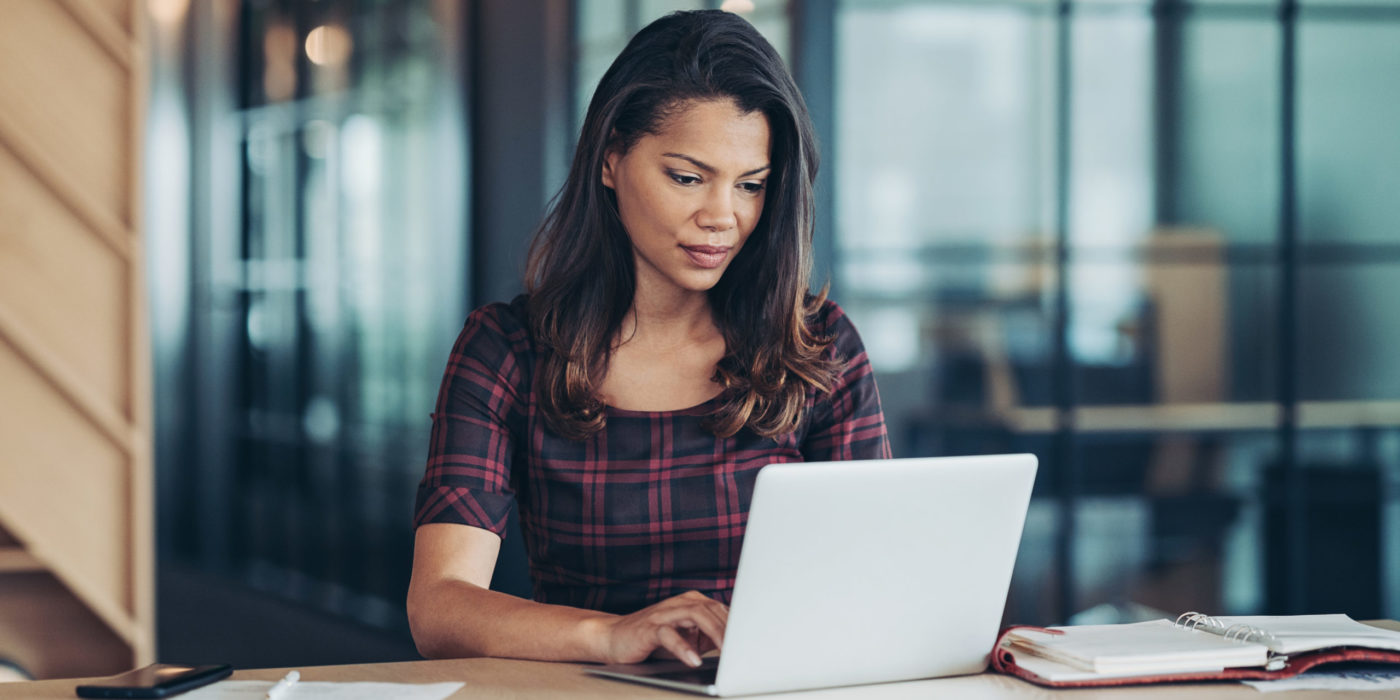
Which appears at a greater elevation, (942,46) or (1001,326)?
(942,46)

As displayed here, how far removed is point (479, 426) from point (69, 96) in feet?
4.72

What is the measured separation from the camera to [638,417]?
5.37 ft

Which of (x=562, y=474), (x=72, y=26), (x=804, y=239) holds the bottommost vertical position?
(x=562, y=474)

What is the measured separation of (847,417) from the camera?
5.64ft

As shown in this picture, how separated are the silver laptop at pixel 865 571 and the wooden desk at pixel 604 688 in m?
0.02

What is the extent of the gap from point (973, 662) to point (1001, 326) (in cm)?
190

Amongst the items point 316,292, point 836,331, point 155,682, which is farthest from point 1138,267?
point 316,292

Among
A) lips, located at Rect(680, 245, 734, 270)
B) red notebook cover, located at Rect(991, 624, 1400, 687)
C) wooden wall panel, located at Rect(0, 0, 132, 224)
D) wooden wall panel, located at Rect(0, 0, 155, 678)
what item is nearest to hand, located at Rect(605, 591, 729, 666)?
red notebook cover, located at Rect(991, 624, 1400, 687)

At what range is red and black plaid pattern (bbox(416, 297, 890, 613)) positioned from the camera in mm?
1592

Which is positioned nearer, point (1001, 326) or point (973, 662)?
point (973, 662)

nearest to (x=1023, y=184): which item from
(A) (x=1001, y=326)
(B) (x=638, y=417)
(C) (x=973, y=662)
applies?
(A) (x=1001, y=326)

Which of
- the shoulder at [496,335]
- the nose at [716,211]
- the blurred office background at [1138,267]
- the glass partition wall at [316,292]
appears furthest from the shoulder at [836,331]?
the glass partition wall at [316,292]

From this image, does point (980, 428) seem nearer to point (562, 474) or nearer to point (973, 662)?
Answer: point (562, 474)

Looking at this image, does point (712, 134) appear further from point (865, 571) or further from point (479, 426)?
point (865, 571)
